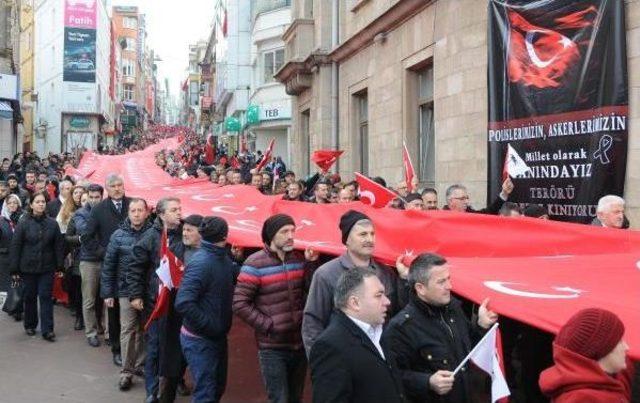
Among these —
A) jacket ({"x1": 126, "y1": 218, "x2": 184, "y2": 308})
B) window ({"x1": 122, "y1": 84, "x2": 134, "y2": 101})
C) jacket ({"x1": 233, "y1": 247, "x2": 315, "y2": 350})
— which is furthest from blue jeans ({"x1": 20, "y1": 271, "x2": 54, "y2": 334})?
window ({"x1": 122, "y1": 84, "x2": 134, "y2": 101})

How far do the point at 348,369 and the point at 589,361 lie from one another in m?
1.12

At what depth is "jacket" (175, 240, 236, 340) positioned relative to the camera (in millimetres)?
5586

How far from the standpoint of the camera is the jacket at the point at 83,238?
8.69m

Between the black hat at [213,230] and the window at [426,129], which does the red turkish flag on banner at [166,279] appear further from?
the window at [426,129]

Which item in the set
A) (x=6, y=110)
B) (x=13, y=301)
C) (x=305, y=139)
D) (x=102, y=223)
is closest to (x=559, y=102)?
(x=102, y=223)

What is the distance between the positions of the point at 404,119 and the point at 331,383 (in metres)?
10.4

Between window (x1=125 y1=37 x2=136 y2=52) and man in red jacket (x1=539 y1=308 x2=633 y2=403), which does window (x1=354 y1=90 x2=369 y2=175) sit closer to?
man in red jacket (x1=539 y1=308 x2=633 y2=403)

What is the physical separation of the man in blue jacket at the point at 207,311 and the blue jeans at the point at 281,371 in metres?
0.45

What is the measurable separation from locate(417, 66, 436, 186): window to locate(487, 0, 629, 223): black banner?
2.93 meters

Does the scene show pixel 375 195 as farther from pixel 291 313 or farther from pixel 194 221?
pixel 291 313

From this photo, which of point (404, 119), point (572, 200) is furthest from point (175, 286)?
point (404, 119)

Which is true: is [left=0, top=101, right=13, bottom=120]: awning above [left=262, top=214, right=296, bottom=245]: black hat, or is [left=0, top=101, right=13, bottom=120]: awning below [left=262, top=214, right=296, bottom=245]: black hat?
above

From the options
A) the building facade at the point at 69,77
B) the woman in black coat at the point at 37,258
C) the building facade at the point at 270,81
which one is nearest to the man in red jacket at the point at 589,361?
the woman in black coat at the point at 37,258

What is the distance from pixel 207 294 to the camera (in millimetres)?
5719
